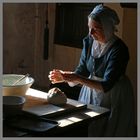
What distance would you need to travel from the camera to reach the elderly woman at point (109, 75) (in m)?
2.06

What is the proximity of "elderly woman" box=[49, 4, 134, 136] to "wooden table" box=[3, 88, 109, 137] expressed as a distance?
0.64 feet

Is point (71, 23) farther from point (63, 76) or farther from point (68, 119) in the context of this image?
point (68, 119)

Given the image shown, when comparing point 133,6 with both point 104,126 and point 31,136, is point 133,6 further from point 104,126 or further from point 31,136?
point 31,136

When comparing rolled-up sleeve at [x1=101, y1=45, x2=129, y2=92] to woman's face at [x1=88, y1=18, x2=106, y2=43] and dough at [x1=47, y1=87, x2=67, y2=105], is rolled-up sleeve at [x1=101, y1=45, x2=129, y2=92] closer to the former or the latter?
woman's face at [x1=88, y1=18, x2=106, y2=43]

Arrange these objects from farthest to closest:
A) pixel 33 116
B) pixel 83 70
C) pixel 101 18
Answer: pixel 83 70 → pixel 101 18 → pixel 33 116

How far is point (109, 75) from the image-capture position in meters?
2.03

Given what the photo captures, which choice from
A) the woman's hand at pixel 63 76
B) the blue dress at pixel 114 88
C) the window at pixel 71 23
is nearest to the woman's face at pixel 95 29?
the blue dress at pixel 114 88

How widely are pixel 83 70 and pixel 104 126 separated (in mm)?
382

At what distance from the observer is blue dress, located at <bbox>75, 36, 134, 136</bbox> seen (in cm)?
206

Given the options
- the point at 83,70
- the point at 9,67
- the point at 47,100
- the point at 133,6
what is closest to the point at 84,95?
the point at 83,70

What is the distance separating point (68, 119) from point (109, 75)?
48 centimetres

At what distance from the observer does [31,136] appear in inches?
56.9

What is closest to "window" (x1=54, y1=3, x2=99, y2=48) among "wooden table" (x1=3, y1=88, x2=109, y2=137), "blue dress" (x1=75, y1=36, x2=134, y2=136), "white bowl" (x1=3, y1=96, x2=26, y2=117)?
"blue dress" (x1=75, y1=36, x2=134, y2=136)

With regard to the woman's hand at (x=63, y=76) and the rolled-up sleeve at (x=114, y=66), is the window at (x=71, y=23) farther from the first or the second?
the woman's hand at (x=63, y=76)
